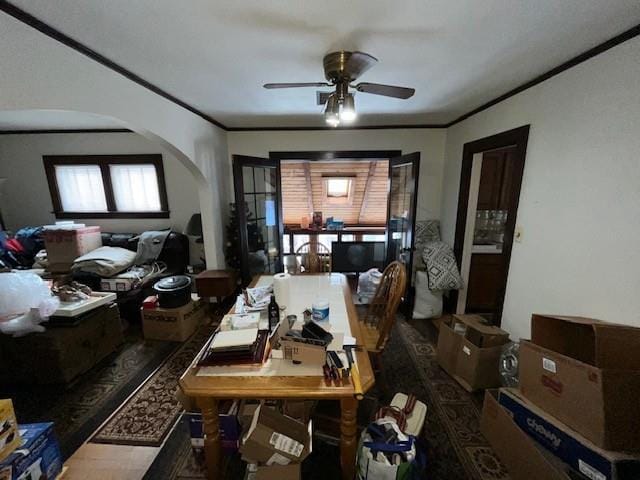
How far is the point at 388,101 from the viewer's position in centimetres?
239

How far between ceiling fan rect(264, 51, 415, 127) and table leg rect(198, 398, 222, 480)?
163cm

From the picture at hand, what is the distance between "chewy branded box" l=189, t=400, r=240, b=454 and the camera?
1.42 m

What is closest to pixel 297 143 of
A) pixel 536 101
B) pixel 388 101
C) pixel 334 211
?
pixel 388 101

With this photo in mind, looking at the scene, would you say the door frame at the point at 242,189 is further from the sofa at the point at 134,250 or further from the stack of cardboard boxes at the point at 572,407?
the stack of cardboard boxes at the point at 572,407

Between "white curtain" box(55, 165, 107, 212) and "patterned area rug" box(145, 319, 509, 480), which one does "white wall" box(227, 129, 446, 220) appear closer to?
"white curtain" box(55, 165, 107, 212)

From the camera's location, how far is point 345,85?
157 cm

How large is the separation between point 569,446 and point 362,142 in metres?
3.18

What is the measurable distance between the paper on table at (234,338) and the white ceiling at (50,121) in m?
2.87

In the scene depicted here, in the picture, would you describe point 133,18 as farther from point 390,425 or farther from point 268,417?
point 390,425

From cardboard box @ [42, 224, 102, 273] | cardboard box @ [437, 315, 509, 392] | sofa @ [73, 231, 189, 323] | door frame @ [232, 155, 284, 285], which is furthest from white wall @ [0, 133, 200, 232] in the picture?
cardboard box @ [437, 315, 509, 392]

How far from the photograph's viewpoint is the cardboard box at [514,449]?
1152 mm

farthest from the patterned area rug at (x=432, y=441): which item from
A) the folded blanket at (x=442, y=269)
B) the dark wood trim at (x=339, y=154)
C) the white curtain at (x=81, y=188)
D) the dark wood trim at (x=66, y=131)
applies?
the dark wood trim at (x=66, y=131)

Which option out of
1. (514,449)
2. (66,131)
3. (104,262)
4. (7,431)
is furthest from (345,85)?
(66,131)

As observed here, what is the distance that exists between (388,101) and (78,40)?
7.20ft
